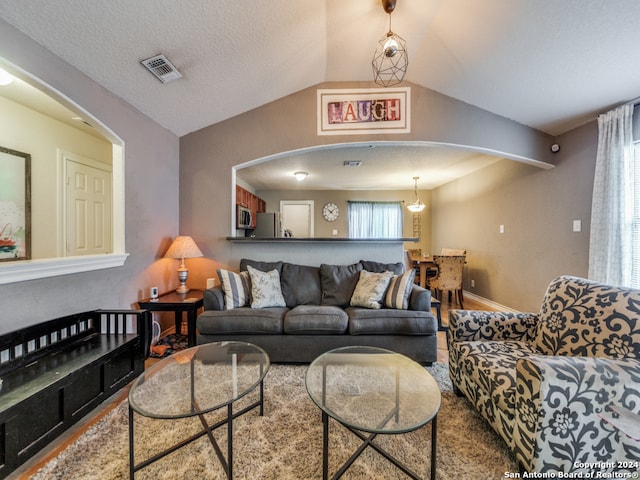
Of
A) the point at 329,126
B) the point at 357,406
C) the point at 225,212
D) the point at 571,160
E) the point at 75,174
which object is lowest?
the point at 357,406

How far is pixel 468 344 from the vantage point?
1.62 meters

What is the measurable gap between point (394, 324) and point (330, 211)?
441cm

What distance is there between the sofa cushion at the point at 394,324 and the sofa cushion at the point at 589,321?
2.40 ft

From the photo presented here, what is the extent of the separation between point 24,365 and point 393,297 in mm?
2612

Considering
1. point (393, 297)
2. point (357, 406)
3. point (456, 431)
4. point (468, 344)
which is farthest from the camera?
point (393, 297)

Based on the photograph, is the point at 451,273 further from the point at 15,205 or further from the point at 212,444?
the point at 15,205

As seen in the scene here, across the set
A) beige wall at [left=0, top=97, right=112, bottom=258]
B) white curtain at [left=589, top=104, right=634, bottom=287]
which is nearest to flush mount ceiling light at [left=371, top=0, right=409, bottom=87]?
white curtain at [left=589, top=104, right=634, bottom=287]

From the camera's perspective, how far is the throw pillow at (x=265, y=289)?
7.98 feet

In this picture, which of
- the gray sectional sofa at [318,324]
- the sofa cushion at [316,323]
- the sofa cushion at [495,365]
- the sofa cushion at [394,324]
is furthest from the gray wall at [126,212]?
the sofa cushion at [495,365]

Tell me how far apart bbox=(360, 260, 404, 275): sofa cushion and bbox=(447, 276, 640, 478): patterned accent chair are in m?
1.01

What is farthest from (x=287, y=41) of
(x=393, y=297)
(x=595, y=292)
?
(x=595, y=292)

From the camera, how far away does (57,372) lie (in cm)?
139

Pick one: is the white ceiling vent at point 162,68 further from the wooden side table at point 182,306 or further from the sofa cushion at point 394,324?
the sofa cushion at point 394,324

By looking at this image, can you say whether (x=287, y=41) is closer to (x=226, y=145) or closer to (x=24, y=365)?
(x=226, y=145)
